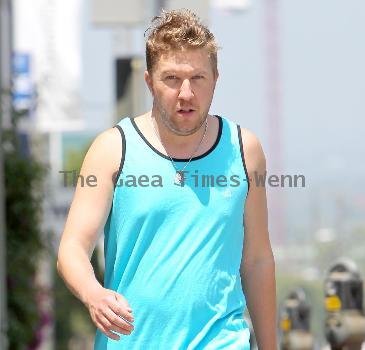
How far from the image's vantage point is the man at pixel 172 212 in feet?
13.2

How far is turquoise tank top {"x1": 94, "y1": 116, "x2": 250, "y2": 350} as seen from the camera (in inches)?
159

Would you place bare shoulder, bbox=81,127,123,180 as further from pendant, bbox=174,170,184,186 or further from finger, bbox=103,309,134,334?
finger, bbox=103,309,134,334

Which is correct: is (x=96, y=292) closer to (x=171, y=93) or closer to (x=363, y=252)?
(x=171, y=93)

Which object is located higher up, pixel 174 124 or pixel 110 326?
pixel 174 124

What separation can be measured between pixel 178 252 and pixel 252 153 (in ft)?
1.35

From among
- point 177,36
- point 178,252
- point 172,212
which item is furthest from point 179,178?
point 177,36

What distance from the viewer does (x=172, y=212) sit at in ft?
13.3

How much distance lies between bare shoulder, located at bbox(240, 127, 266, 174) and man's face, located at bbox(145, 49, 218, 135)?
0.62 feet

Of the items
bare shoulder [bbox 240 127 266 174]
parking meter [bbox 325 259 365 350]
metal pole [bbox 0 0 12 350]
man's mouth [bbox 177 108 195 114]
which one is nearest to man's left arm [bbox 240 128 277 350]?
bare shoulder [bbox 240 127 266 174]

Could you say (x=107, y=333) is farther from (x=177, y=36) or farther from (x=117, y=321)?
(x=177, y=36)

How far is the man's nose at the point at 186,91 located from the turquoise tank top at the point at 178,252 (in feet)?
0.67

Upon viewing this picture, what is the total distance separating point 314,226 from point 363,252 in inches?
99.5

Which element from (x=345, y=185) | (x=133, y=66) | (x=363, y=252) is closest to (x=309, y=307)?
(x=363, y=252)

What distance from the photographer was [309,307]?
30.2 feet
